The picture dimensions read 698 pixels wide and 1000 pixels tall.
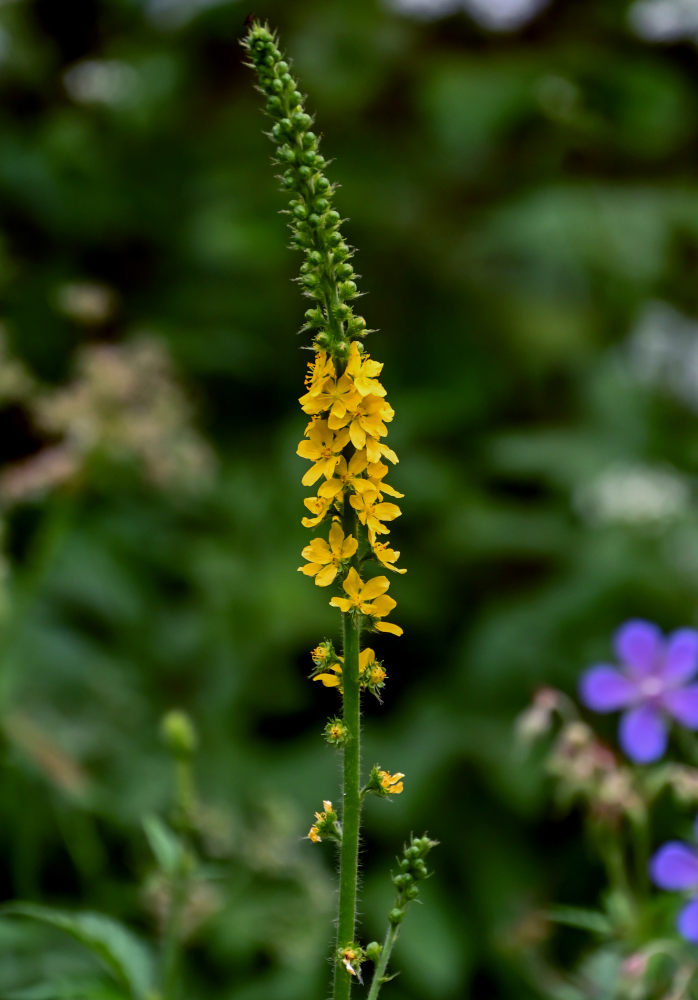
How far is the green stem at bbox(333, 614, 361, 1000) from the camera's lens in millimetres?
977

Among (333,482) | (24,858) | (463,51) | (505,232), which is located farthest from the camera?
(463,51)

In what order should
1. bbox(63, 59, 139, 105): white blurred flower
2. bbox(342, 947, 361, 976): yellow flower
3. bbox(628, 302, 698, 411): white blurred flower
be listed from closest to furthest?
bbox(342, 947, 361, 976): yellow flower, bbox(628, 302, 698, 411): white blurred flower, bbox(63, 59, 139, 105): white blurred flower

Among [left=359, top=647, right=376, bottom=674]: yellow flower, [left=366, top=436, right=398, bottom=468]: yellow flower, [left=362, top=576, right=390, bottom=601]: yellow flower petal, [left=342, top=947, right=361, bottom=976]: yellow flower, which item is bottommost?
[left=342, top=947, right=361, bottom=976]: yellow flower

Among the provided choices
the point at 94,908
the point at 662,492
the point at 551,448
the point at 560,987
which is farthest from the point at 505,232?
the point at 560,987

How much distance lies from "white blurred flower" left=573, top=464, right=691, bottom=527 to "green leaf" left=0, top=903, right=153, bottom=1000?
2.38 m

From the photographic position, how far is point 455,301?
520 cm

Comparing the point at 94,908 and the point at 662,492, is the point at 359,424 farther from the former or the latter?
the point at 662,492

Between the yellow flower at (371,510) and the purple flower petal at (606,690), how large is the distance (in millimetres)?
1023

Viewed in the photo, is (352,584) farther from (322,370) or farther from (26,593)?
(26,593)

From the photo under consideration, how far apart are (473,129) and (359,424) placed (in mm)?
3982

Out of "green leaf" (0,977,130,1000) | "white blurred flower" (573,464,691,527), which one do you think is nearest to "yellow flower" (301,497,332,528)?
"green leaf" (0,977,130,1000)

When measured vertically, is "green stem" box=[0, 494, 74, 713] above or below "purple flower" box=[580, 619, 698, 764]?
above

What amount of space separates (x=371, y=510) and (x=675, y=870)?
897 millimetres

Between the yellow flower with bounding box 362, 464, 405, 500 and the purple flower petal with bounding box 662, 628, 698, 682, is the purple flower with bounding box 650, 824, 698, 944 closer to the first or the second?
the purple flower petal with bounding box 662, 628, 698, 682
